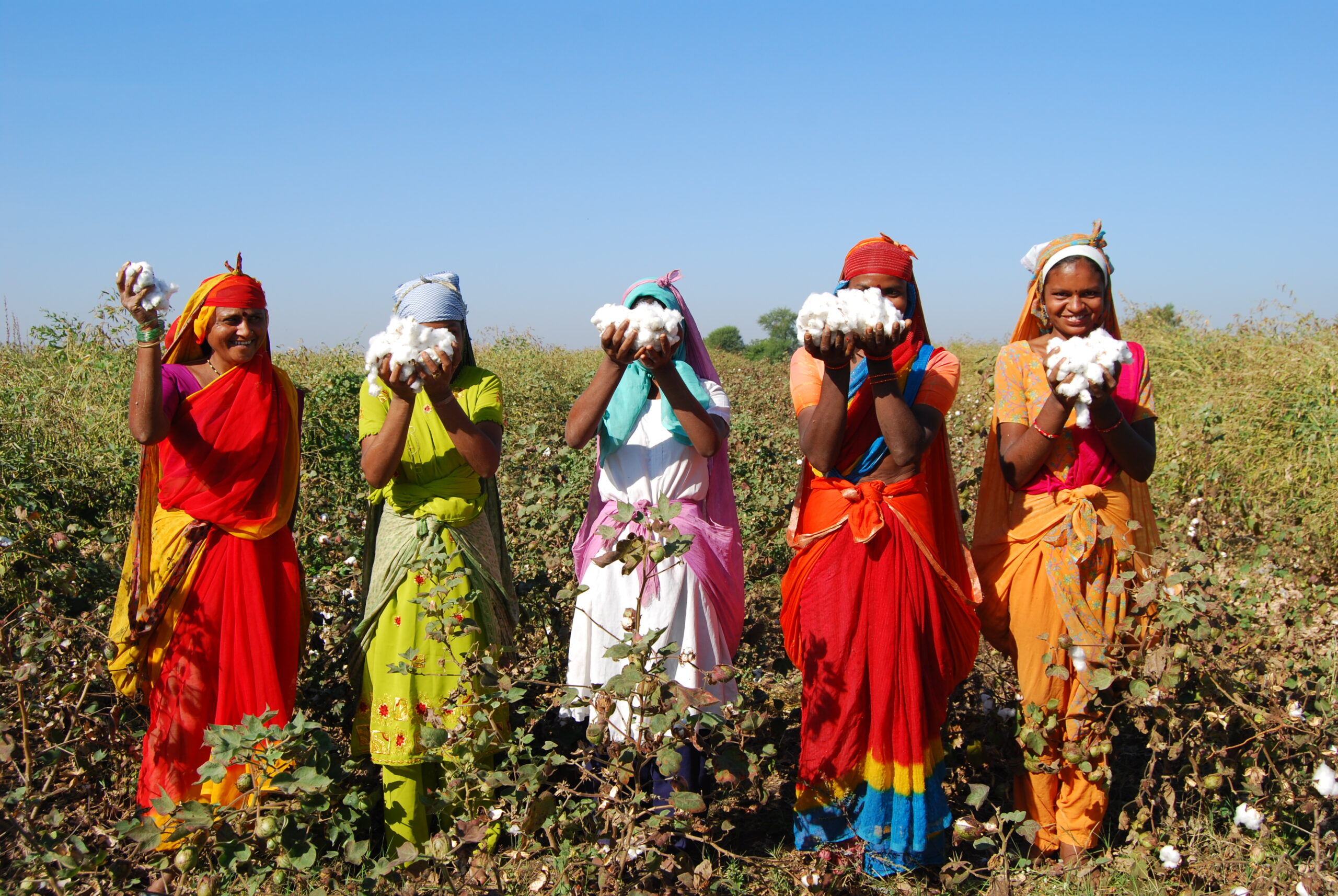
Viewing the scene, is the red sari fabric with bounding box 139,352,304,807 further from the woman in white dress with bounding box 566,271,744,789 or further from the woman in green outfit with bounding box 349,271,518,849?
the woman in white dress with bounding box 566,271,744,789

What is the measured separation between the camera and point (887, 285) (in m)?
2.48

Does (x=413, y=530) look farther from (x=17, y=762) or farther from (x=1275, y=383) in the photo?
(x=1275, y=383)

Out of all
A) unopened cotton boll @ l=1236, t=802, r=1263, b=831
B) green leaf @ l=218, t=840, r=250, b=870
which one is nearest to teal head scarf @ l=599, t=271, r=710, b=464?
green leaf @ l=218, t=840, r=250, b=870

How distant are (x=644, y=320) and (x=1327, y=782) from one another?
188 cm

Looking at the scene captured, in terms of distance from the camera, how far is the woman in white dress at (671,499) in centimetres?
264

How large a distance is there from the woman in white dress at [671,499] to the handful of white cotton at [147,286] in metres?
1.12

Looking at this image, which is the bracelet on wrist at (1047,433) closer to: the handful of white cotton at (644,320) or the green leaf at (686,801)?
the handful of white cotton at (644,320)

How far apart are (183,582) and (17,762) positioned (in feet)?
1.93

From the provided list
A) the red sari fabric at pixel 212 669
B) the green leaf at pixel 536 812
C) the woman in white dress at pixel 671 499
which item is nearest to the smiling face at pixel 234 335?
the red sari fabric at pixel 212 669

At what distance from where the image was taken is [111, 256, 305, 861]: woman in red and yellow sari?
2.73 m

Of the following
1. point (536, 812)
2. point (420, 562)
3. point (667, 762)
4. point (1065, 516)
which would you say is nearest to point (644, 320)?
point (420, 562)

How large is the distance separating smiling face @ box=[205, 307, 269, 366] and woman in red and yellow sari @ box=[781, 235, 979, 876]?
157cm

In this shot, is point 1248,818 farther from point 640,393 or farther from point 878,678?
A: point 640,393

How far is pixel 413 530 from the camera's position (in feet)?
9.09
